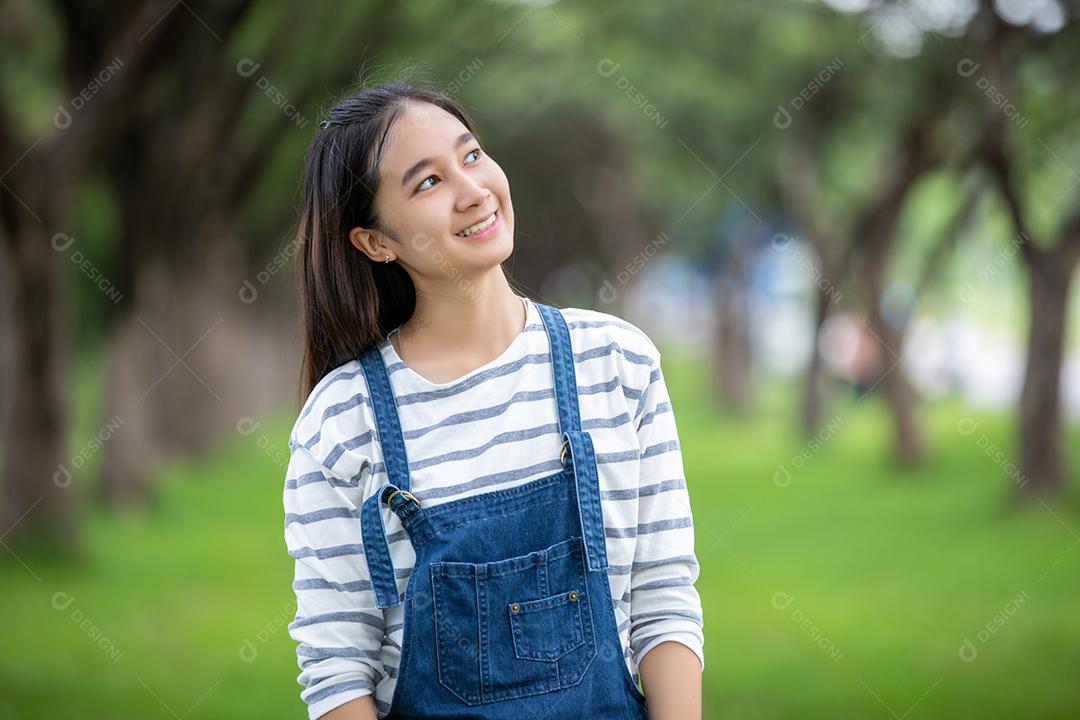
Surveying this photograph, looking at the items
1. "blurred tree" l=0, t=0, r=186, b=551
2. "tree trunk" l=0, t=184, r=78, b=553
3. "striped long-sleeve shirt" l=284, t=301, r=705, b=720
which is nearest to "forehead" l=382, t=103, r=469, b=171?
"striped long-sleeve shirt" l=284, t=301, r=705, b=720

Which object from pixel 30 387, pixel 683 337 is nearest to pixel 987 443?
pixel 30 387

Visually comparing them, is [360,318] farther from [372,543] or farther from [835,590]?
[835,590]

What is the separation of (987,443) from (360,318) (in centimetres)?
1435

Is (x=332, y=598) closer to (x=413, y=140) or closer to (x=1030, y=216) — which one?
(x=413, y=140)

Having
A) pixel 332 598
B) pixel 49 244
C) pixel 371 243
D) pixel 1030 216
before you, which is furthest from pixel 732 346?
pixel 332 598

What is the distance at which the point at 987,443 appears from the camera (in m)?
15.3

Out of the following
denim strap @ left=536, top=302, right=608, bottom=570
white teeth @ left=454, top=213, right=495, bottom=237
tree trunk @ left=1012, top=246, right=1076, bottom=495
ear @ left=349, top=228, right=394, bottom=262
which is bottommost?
tree trunk @ left=1012, top=246, right=1076, bottom=495

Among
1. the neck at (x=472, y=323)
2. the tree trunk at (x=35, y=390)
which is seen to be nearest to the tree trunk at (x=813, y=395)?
the tree trunk at (x=35, y=390)

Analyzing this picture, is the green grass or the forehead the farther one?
the green grass

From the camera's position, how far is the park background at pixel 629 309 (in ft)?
24.3

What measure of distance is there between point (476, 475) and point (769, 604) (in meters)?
6.87

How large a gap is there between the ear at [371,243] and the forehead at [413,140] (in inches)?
5.5

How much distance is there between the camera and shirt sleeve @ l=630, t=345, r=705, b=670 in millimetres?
2184

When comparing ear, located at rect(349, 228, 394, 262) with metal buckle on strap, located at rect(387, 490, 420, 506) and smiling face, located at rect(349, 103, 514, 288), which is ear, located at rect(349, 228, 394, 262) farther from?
metal buckle on strap, located at rect(387, 490, 420, 506)
